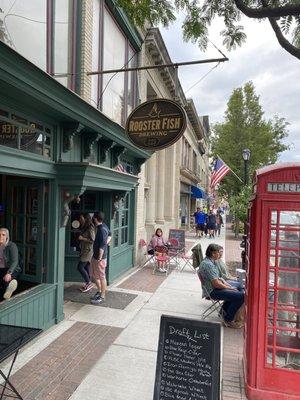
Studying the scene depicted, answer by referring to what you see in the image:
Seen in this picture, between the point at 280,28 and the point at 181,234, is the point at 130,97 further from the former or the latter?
the point at 280,28

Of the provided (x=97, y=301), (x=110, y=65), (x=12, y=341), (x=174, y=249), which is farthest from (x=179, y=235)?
(x=12, y=341)

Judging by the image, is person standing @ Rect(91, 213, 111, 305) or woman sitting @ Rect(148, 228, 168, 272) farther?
woman sitting @ Rect(148, 228, 168, 272)

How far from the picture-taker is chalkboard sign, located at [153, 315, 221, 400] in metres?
3.15

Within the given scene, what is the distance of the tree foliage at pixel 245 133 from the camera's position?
28.1 metres

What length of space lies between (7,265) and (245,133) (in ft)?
84.8

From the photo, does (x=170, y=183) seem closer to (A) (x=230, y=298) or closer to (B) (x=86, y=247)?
(B) (x=86, y=247)

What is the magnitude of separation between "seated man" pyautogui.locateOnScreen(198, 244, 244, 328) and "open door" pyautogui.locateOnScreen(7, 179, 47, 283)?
2845 mm

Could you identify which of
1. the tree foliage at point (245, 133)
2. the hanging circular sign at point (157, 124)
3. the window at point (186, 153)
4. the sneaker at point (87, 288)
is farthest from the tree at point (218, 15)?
the tree foliage at point (245, 133)

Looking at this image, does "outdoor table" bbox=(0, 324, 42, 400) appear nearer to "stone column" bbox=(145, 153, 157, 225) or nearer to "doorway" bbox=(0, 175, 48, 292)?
"doorway" bbox=(0, 175, 48, 292)

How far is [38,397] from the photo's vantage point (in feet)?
12.9

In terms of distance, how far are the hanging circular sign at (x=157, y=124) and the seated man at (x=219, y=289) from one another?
2.12 meters

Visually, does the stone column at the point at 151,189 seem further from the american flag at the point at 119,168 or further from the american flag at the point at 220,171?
the american flag at the point at 220,171

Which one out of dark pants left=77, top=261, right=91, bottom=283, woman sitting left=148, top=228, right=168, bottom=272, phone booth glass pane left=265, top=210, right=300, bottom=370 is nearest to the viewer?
phone booth glass pane left=265, top=210, right=300, bottom=370

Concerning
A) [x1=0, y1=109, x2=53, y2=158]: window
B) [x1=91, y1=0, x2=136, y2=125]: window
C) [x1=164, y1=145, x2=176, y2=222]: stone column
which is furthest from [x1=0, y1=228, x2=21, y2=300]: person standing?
[x1=164, y1=145, x2=176, y2=222]: stone column
